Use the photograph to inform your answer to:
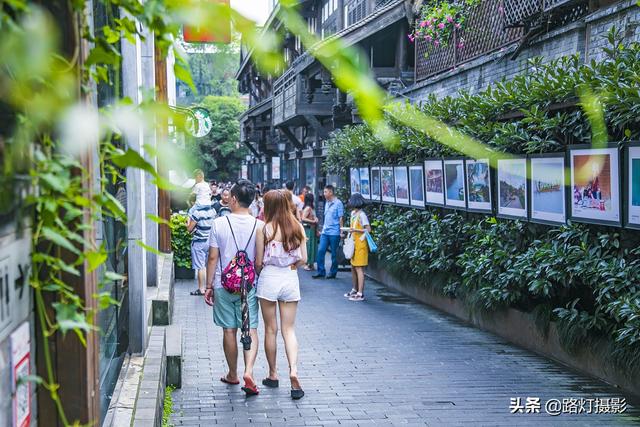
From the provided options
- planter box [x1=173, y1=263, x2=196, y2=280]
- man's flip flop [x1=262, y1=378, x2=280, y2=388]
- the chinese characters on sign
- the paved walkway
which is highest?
planter box [x1=173, y1=263, x2=196, y2=280]

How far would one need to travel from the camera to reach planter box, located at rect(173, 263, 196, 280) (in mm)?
15633

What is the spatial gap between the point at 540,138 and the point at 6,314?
23.5 feet

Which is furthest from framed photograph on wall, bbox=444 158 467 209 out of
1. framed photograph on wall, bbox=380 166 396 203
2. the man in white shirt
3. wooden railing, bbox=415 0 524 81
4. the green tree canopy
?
the green tree canopy

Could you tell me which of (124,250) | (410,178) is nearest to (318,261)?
(410,178)

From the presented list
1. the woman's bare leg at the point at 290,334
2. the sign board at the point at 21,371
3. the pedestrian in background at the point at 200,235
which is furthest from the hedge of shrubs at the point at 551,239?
the sign board at the point at 21,371

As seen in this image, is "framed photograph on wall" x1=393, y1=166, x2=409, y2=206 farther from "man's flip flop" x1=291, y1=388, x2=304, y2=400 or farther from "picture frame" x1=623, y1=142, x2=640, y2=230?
"man's flip flop" x1=291, y1=388, x2=304, y2=400

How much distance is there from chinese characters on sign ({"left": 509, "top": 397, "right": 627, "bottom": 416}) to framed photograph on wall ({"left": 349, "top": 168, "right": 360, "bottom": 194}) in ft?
33.4

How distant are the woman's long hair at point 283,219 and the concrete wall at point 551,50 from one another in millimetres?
3312

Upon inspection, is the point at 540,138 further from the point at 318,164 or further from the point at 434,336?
the point at 318,164

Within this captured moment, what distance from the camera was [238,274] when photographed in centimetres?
688

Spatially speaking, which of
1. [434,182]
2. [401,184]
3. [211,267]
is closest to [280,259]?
[211,267]

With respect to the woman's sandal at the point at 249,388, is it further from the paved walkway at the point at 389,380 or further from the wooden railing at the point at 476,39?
the wooden railing at the point at 476,39

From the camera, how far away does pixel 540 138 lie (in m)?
8.50

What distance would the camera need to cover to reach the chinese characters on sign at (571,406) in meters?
6.67
